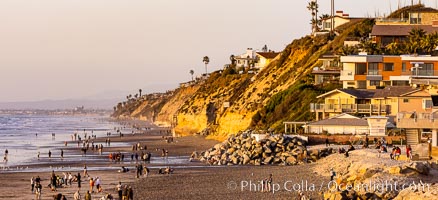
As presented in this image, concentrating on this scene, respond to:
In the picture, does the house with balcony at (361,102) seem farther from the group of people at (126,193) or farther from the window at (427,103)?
the group of people at (126,193)

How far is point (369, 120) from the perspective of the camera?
222 feet

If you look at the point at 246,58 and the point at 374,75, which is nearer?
the point at 374,75

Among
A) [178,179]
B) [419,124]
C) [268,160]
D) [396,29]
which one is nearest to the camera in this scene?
[419,124]

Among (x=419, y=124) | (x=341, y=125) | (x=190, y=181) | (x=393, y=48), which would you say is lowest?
(x=190, y=181)

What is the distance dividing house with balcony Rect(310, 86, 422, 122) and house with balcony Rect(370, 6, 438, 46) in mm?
21325

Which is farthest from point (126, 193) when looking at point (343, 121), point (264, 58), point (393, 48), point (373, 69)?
point (264, 58)

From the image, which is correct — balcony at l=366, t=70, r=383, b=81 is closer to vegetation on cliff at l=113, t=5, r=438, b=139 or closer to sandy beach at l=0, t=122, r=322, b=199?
vegetation on cliff at l=113, t=5, r=438, b=139

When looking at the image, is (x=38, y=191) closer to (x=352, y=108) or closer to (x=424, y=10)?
(x=352, y=108)

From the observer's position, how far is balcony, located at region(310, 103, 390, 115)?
240 feet

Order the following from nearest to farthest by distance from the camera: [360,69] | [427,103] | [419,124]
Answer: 1. [419,124]
2. [427,103]
3. [360,69]

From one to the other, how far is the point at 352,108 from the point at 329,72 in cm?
1480

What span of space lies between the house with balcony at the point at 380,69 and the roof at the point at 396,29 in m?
14.9

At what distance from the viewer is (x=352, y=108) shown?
7450 cm

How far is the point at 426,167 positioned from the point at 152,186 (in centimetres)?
1687
